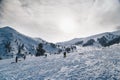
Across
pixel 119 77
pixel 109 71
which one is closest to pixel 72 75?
pixel 109 71

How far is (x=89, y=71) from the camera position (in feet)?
80.4

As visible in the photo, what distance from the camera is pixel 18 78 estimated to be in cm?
2784

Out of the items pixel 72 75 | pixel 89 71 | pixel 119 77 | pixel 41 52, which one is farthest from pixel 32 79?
pixel 41 52

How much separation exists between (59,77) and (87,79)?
164 inches

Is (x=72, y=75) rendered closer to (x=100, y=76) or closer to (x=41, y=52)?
(x=100, y=76)

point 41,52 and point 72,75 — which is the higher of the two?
point 41,52

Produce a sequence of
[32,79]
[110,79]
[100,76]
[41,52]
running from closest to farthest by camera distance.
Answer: [110,79]
[100,76]
[32,79]
[41,52]

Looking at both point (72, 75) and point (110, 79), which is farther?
point (72, 75)

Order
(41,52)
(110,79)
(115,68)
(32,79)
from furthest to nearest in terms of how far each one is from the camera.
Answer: (41,52) < (32,79) < (115,68) < (110,79)

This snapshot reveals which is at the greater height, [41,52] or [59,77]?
[41,52]

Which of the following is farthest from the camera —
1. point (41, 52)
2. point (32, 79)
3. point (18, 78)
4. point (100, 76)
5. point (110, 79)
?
point (41, 52)

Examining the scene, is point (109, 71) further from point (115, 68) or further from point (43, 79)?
point (43, 79)

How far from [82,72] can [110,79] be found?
5.41 m

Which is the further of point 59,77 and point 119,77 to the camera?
point 59,77
